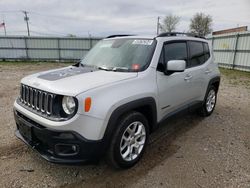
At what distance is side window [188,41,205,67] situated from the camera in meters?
3.89

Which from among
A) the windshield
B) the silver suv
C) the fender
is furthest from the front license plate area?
the windshield

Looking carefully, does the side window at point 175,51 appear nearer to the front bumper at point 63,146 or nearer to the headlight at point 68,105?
the headlight at point 68,105

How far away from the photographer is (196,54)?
4.07 meters

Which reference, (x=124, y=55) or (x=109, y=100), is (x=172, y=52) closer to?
(x=124, y=55)

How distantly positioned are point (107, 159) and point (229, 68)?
587 inches

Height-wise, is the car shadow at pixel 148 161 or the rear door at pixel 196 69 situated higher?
the rear door at pixel 196 69

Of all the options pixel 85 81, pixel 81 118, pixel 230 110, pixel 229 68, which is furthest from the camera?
pixel 229 68

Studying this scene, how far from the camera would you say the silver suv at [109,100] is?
2.15 meters

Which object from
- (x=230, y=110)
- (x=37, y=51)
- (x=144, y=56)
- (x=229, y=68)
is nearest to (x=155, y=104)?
(x=144, y=56)

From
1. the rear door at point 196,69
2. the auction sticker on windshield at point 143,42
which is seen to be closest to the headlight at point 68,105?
the auction sticker on windshield at point 143,42

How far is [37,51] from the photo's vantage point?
63.6 ft

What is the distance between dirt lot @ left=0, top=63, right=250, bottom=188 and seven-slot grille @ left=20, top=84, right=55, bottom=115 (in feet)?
3.01

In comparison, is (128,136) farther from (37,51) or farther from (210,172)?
(37,51)

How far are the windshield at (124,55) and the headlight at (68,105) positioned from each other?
100cm
